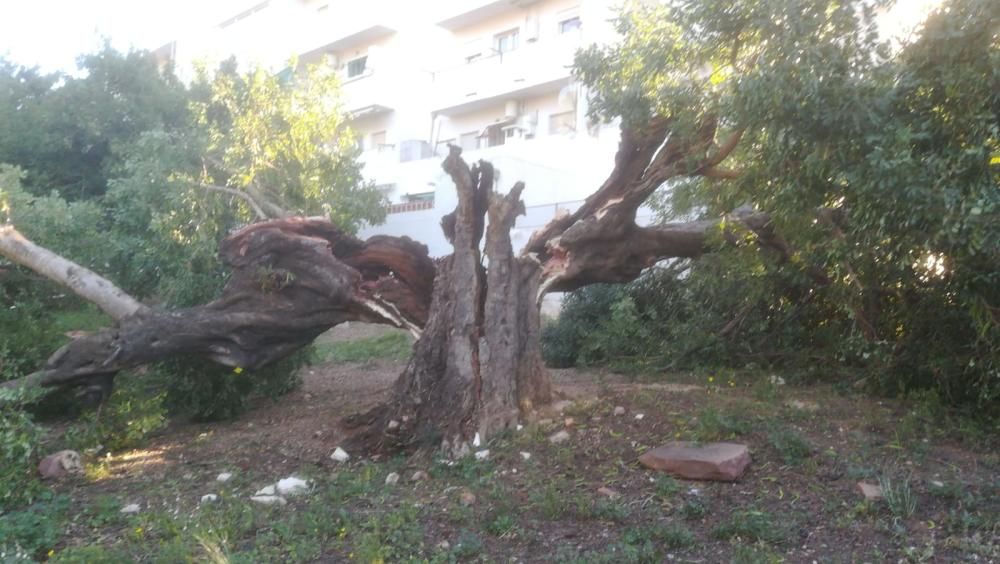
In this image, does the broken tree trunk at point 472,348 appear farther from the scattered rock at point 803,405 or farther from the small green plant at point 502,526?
the scattered rock at point 803,405

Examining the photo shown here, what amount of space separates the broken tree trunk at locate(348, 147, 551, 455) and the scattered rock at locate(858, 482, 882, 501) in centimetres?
266

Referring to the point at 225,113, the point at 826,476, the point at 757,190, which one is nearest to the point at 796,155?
the point at 757,190

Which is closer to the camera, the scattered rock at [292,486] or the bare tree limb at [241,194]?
the scattered rock at [292,486]

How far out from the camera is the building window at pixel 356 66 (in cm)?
2502

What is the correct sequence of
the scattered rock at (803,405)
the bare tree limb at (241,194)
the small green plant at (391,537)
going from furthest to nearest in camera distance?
the bare tree limb at (241,194), the scattered rock at (803,405), the small green plant at (391,537)

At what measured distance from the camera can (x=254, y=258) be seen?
26.8 ft

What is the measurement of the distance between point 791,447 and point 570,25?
15.6m

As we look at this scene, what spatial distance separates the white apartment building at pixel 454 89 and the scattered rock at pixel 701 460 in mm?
9488

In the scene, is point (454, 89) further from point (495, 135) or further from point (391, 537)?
point (391, 537)

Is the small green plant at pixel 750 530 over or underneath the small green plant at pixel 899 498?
underneath

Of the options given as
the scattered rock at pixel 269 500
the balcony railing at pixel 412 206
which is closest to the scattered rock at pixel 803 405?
the scattered rock at pixel 269 500

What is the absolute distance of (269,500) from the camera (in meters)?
6.01

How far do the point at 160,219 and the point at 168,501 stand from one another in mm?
4509

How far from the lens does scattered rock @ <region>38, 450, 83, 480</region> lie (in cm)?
720
